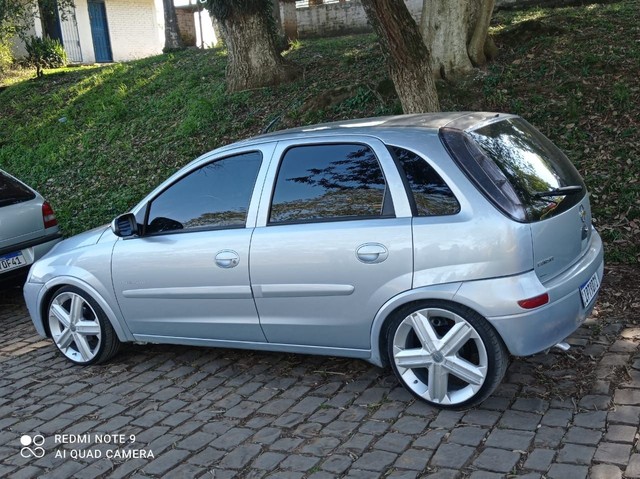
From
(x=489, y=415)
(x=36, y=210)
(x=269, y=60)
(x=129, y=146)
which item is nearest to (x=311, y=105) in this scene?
(x=269, y=60)

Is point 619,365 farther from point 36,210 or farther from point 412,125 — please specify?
point 36,210

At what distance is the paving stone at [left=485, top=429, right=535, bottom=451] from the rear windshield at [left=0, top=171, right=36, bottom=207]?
5.36m

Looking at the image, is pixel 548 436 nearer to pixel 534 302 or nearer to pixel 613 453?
pixel 613 453

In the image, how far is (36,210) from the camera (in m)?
7.25

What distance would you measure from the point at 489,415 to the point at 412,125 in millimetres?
1803

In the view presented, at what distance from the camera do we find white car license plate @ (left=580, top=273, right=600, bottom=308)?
4180 mm

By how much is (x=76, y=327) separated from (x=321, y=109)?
578 cm

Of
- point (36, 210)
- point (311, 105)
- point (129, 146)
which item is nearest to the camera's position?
point (36, 210)

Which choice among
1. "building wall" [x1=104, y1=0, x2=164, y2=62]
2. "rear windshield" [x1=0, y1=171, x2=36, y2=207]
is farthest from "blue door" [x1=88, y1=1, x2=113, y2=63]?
"rear windshield" [x1=0, y1=171, x2=36, y2=207]

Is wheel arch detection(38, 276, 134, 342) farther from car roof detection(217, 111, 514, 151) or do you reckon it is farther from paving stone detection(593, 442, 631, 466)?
paving stone detection(593, 442, 631, 466)

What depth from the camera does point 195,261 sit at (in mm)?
4766

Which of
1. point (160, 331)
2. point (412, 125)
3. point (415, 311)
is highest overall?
point (412, 125)

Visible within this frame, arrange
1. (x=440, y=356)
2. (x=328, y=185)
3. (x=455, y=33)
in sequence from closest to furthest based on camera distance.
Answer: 1. (x=440, y=356)
2. (x=328, y=185)
3. (x=455, y=33)

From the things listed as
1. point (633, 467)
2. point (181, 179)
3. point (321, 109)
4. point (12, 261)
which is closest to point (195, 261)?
point (181, 179)
